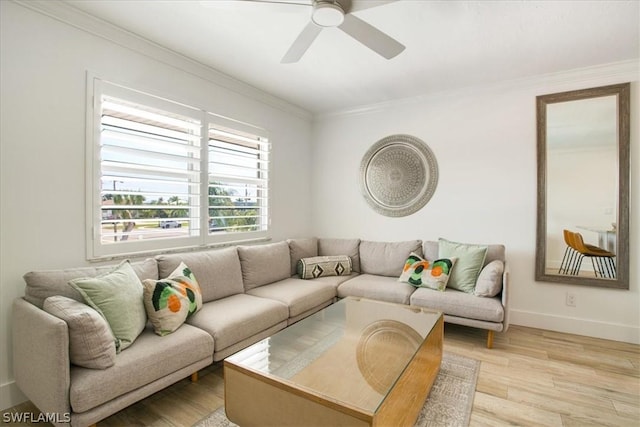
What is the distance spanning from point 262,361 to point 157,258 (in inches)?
51.8

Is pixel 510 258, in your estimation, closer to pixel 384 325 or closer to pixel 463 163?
pixel 463 163

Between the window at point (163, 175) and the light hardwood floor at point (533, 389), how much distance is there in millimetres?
1154

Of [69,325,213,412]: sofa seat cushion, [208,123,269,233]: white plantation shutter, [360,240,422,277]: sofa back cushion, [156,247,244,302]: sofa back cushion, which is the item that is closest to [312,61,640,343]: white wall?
[360,240,422,277]: sofa back cushion

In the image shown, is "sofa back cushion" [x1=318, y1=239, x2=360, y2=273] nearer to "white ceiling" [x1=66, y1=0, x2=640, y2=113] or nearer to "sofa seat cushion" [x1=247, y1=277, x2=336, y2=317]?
"sofa seat cushion" [x1=247, y1=277, x2=336, y2=317]

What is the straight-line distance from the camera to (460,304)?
9.10 feet

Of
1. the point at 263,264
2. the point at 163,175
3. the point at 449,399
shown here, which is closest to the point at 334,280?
the point at 263,264

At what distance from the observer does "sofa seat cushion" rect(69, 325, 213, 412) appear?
148 centimetres

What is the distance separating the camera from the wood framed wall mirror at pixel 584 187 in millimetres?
2895

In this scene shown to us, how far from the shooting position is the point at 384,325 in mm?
2203

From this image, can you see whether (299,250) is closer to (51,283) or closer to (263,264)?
(263,264)

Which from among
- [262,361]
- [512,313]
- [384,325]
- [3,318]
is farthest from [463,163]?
[3,318]

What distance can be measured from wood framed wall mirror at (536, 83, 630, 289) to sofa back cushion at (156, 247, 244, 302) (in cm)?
303

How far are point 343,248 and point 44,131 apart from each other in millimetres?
2996

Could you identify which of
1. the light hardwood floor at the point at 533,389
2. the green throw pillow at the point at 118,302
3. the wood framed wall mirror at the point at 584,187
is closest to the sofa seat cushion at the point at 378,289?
the light hardwood floor at the point at 533,389
